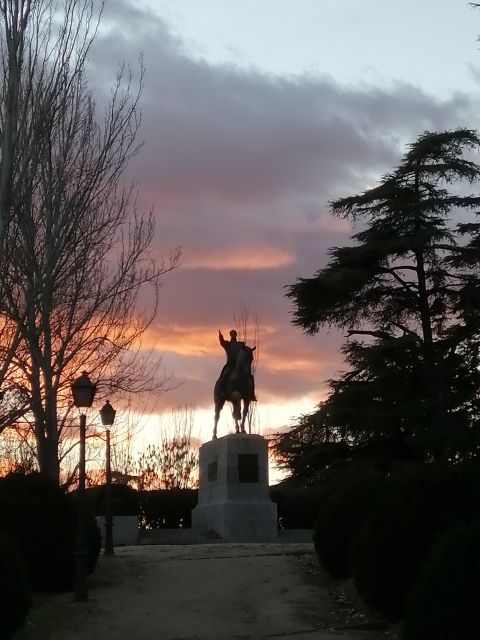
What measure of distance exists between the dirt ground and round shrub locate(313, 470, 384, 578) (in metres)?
0.40

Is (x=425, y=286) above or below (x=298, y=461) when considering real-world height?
above

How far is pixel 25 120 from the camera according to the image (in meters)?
20.9

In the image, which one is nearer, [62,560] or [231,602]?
[231,602]

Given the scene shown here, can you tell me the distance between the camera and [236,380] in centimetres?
2869

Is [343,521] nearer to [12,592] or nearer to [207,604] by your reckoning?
[207,604]

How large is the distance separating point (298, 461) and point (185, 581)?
1642 cm

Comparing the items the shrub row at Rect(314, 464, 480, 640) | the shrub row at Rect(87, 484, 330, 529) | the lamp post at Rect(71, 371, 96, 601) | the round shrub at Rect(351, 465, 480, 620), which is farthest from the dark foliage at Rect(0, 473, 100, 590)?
the shrub row at Rect(87, 484, 330, 529)

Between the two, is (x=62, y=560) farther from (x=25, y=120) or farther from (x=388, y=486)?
(x=25, y=120)

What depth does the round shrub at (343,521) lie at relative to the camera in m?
16.9

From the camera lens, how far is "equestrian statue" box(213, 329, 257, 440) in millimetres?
28656

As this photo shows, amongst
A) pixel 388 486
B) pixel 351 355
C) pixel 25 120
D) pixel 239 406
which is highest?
pixel 25 120

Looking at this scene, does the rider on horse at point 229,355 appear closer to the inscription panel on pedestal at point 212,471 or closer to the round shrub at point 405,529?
the inscription panel on pedestal at point 212,471

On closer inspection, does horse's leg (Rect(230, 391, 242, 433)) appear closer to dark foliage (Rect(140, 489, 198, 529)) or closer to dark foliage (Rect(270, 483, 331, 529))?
dark foliage (Rect(270, 483, 331, 529))

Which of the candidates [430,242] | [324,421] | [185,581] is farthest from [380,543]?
[430,242]
